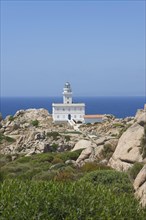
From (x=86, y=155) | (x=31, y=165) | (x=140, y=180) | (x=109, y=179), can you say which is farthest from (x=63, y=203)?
(x=86, y=155)

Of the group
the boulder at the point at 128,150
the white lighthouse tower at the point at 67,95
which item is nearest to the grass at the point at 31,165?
the boulder at the point at 128,150

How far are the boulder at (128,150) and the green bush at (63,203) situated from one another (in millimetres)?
11660

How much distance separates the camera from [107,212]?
12.2 meters

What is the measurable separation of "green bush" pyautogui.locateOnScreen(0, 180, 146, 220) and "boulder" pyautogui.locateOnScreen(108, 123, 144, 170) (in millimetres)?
11660

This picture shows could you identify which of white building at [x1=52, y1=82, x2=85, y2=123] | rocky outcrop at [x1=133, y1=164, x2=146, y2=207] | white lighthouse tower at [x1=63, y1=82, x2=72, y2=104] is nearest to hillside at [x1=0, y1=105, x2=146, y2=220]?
rocky outcrop at [x1=133, y1=164, x2=146, y2=207]

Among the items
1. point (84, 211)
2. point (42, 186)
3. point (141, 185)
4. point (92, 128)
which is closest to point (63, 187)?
point (42, 186)

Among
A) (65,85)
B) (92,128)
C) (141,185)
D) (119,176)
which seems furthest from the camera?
(65,85)

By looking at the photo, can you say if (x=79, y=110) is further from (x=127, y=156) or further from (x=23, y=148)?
(x=127, y=156)

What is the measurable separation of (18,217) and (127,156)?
15.5m

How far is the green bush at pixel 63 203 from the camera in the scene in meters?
11.9

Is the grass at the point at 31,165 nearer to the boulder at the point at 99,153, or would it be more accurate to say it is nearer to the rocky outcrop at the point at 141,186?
the boulder at the point at 99,153

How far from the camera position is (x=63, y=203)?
1251 cm

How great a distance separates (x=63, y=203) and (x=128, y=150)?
49.5 feet

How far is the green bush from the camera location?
38.9ft
